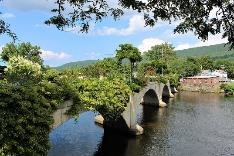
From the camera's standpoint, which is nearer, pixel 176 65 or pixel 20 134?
pixel 20 134

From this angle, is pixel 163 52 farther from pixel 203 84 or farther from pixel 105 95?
pixel 105 95

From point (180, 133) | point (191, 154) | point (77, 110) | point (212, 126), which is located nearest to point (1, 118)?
point (77, 110)

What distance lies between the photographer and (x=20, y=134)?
947 inches

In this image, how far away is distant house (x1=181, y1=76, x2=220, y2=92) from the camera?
139 meters

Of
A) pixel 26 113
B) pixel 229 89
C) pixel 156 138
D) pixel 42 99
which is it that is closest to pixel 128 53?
pixel 156 138

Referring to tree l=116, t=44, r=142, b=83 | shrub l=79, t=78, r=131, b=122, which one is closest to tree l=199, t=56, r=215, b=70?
tree l=116, t=44, r=142, b=83

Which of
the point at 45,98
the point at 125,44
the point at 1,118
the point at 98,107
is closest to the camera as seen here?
the point at 1,118

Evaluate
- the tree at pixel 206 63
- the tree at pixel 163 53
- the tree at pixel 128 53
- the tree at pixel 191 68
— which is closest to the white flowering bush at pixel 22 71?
the tree at pixel 128 53

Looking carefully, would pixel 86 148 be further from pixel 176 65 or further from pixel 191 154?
pixel 176 65

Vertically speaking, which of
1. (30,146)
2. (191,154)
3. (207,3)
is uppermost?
(207,3)

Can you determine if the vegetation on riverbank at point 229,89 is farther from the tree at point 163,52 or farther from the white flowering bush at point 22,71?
the white flowering bush at point 22,71

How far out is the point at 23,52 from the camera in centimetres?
8750

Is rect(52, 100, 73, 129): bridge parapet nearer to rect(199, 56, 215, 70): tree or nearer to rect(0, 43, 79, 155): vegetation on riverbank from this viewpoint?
rect(0, 43, 79, 155): vegetation on riverbank

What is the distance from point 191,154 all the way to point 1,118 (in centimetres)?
2585
